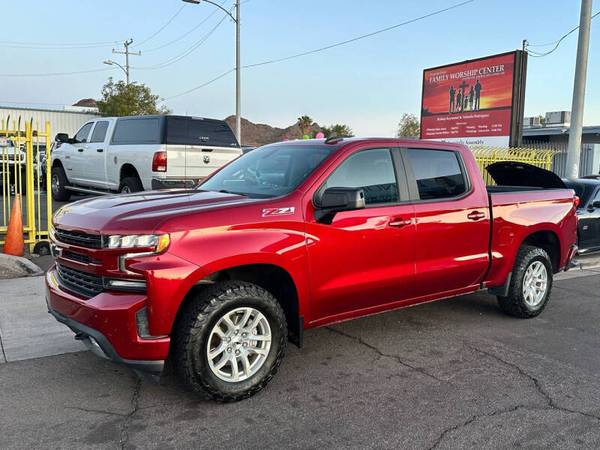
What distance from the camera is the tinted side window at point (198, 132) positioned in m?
10.5

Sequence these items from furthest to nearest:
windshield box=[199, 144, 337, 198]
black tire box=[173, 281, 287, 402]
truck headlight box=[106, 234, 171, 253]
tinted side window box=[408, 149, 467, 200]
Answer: tinted side window box=[408, 149, 467, 200]
windshield box=[199, 144, 337, 198]
black tire box=[173, 281, 287, 402]
truck headlight box=[106, 234, 171, 253]

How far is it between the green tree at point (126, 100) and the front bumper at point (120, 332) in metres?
41.2

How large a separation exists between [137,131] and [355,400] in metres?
8.51

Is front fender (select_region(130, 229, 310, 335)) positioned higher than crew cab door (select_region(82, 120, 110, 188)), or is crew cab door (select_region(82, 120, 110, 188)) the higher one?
crew cab door (select_region(82, 120, 110, 188))

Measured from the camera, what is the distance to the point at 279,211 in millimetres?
3996

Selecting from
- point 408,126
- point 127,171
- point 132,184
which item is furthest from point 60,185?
point 408,126

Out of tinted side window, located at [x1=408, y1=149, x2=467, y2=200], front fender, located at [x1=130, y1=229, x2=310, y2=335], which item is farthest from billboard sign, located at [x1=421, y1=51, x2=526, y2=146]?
front fender, located at [x1=130, y1=229, x2=310, y2=335]

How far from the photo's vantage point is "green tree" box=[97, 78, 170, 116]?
42875 mm

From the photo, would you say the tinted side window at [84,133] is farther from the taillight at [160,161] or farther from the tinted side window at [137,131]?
the taillight at [160,161]

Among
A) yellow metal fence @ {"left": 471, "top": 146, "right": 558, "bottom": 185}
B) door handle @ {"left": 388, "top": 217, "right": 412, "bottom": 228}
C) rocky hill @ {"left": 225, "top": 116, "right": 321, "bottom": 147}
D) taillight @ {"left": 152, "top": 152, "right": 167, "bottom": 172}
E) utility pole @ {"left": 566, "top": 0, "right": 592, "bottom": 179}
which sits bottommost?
door handle @ {"left": 388, "top": 217, "right": 412, "bottom": 228}

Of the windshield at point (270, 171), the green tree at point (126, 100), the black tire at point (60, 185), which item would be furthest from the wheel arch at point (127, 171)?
the green tree at point (126, 100)

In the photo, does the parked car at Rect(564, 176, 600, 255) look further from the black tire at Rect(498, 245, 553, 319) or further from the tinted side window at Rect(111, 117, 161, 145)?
the tinted side window at Rect(111, 117, 161, 145)

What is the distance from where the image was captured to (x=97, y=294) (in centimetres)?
365

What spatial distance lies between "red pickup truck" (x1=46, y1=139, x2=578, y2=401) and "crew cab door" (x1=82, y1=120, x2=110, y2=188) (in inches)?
294
